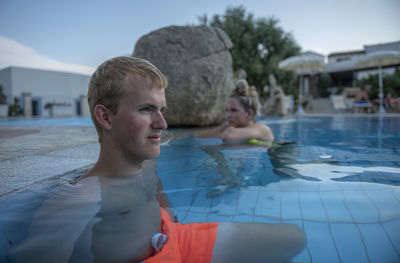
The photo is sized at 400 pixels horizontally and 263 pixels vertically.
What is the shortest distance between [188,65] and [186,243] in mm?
Answer: 4749

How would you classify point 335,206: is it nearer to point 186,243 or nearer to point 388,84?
point 186,243

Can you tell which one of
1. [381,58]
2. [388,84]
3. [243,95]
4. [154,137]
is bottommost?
[154,137]

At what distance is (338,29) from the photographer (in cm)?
1378

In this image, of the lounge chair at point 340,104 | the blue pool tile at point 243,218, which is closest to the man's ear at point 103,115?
the blue pool tile at point 243,218

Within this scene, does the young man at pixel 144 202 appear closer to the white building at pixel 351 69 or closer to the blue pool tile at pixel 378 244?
the blue pool tile at pixel 378 244

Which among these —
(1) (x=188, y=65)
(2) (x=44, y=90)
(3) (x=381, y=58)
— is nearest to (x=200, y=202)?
(1) (x=188, y=65)

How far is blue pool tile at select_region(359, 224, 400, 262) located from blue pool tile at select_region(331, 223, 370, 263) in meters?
0.03

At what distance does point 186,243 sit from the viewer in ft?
3.58

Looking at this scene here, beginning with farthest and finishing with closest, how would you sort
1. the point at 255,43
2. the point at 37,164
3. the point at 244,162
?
1. the point at 255,43
2. the point at 244,162
3. the point at 37,164

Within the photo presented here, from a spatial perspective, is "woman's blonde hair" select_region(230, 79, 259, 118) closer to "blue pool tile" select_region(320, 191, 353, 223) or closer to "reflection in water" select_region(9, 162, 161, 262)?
"blue pool tile" select_region(320, 191, 353, 223)

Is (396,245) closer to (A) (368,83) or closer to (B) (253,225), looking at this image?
(B) (253,225)

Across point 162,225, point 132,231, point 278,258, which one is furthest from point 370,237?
point 132,231

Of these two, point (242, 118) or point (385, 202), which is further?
point (242, 118)

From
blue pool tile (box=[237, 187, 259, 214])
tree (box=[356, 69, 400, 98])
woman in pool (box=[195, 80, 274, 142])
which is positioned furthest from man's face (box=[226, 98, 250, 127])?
tree (box=[356, 69, 400, 98])
